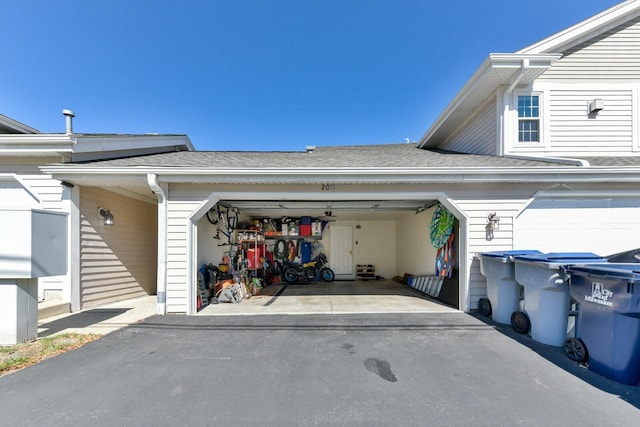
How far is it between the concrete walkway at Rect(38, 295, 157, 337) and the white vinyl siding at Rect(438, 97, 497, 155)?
8379mm

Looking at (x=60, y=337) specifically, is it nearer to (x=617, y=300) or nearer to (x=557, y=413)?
(x=557, y=413)

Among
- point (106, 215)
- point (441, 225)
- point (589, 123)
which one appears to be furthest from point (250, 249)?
point (589, 123)

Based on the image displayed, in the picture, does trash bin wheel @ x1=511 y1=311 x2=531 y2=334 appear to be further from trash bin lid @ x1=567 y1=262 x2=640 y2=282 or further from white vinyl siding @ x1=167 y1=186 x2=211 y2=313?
white vinyl siding @ x1=167 y1=186 x2=211 y2=313

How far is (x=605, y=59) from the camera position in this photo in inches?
234

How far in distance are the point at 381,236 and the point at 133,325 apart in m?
8.26

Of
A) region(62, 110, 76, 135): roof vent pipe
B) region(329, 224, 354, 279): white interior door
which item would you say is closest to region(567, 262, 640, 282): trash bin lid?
region(329, 224, 354, 279): white interior door

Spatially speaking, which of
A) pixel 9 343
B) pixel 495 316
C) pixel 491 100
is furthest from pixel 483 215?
pixel 9 343

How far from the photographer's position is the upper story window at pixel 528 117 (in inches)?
232

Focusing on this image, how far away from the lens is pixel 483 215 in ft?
15.7

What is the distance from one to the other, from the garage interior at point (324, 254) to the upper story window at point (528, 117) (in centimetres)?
252

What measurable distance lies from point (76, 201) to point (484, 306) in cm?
791

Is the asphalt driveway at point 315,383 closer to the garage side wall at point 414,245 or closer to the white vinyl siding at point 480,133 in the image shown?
the garage side wall at point 414,245

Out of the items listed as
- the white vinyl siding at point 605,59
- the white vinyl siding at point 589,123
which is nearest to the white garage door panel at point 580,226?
the white vinyl siding at point 589,123

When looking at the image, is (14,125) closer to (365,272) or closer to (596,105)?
(365,272)
